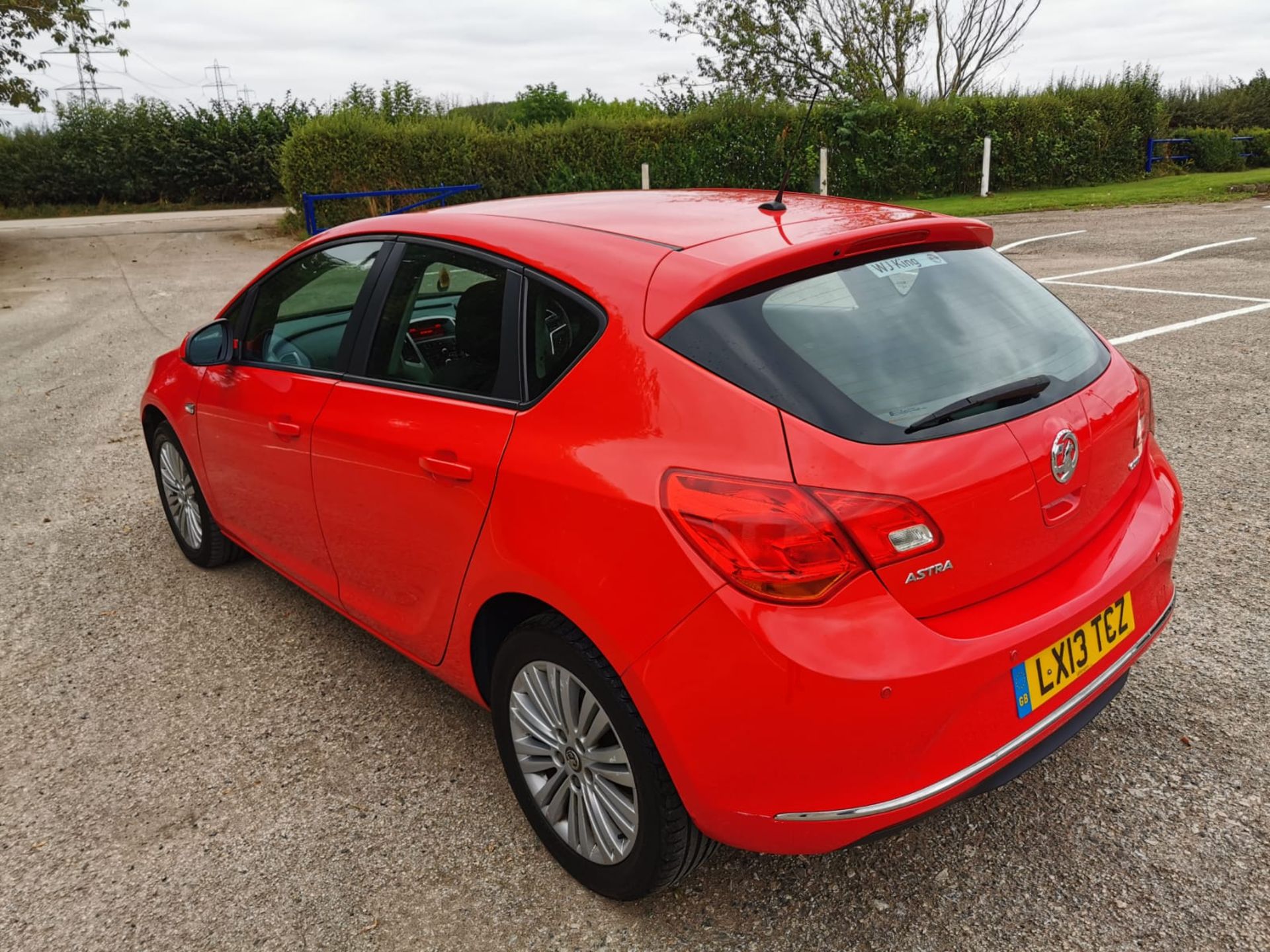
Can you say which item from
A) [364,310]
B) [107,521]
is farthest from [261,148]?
[364,310]

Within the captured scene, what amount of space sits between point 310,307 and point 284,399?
41 cm

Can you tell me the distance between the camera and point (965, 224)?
2.63 meters

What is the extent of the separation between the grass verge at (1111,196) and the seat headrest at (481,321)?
60.4 feet

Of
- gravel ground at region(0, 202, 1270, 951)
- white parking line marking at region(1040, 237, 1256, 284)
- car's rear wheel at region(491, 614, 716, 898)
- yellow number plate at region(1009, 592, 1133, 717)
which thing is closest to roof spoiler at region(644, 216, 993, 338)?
car's rear wheel at region(491, 614, 716, 898)

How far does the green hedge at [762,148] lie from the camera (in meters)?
21.5

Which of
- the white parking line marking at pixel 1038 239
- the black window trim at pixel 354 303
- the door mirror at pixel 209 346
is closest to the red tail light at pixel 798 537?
the black window trim at pixel 354 303

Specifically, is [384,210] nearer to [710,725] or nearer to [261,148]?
[261,148]

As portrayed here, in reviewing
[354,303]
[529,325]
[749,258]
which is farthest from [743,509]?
[354,303]

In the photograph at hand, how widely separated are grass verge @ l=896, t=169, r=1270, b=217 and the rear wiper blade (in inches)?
724

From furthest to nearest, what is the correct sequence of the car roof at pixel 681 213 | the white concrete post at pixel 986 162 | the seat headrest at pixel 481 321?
the white concrete post at pixel 986 162
the seat headrest at pixel 481 321
the car roof at pixel 681 213

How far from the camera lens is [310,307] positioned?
3561mm

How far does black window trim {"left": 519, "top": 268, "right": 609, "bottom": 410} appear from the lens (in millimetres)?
2303

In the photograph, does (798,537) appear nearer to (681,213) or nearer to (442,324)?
(681,213)

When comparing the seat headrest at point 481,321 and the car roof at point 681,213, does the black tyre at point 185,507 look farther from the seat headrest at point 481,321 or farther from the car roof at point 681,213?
the seat headrest at point 481,321
